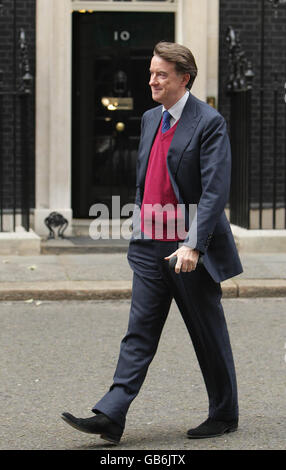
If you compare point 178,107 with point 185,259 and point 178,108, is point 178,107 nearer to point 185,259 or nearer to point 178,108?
point 178,108

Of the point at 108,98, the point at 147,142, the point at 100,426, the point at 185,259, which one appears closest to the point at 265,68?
the point at 108,98

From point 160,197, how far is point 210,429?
1137 millimetres

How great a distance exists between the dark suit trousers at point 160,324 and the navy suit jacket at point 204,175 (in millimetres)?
120

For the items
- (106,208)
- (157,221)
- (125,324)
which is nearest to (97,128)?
(106,208)

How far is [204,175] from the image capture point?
4.71m

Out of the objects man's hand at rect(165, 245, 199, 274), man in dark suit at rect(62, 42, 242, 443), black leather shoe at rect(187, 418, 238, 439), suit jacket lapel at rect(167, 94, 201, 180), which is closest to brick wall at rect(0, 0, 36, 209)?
man in dark suit at rect(62, 42, 242, 443)

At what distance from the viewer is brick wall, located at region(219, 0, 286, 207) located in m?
12.5

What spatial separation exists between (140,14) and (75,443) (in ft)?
28.2

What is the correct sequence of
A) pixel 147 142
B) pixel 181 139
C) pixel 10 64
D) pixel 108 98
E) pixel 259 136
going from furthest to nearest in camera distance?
pixel 108 98, pixel 259 136, pixel 10 64, pixel 147 142, pixel 181 139

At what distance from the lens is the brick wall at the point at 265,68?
12.5 m

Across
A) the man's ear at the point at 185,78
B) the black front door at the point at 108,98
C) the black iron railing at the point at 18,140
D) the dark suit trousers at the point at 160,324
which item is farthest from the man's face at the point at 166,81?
the black front door at the point at 108,98

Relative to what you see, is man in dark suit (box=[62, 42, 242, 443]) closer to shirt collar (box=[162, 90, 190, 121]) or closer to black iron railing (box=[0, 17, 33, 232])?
shirt collar (box=[162, 90, 190, 121])

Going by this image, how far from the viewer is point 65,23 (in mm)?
12141
